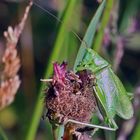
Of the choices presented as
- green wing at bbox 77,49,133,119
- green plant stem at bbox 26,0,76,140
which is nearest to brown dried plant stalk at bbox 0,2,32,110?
green plant stem at bbox 26,0,76,140

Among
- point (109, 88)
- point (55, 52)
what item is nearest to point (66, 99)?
point (109, 88)

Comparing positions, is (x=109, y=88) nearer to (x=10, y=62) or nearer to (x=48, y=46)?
(x=10, y=62)

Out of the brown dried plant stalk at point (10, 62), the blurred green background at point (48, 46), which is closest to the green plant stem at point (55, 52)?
the brown dried plant stalk at point (10, 62)

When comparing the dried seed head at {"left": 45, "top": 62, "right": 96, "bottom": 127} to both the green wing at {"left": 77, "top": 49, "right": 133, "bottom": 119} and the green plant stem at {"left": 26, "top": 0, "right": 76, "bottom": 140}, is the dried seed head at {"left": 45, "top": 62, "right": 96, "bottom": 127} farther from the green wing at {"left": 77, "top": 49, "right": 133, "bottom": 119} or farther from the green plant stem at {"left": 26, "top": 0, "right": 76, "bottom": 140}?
the green plant stem at {"left": 26, "top": 0, "right": 76, "bottom": 140}

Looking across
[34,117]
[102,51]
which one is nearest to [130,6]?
[102,51]

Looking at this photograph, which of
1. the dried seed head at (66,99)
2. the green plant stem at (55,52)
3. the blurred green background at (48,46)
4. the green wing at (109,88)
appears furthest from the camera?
the blurred green background at (48,46)

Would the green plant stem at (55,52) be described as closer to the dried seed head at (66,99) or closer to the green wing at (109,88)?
the green wing at (109,88)

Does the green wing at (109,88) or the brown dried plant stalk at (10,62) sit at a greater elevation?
the brown dried plant stalk at (10,62)
